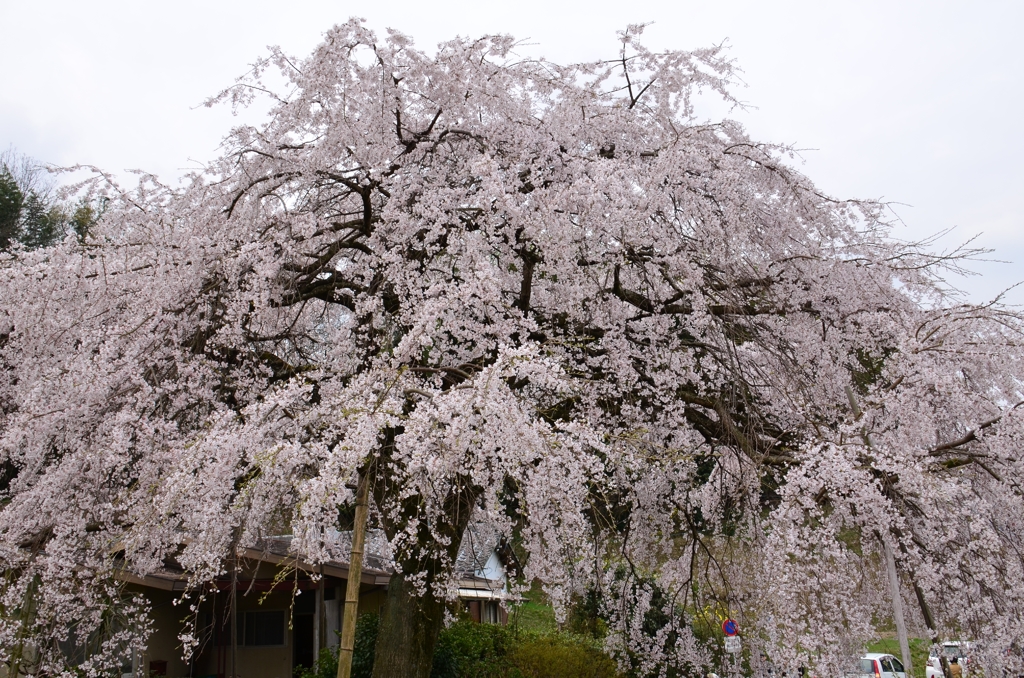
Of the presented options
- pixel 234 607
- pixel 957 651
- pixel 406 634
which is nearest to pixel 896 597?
pixel 957 651

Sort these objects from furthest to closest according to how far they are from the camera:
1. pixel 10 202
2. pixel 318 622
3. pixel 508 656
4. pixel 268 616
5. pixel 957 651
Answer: pixel 10 202 < pixel 268 616 < pixel 318 622 < pixel 508 656 < pixel 957 651

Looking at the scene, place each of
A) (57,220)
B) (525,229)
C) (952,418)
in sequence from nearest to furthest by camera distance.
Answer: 1. (952,418)
2. (525,229)
3. (57,220)

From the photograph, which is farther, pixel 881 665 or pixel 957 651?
pixel 881 665

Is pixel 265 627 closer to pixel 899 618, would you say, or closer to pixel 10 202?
pixel 899 618

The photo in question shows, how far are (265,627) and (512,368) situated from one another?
29.6 feet

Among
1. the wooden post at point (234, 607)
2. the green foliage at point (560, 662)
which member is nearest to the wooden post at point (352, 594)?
the wooden post at point (234, 607)

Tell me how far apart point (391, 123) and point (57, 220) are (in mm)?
16619

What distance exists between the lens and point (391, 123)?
7.30 m

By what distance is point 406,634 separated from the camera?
646 centimetres

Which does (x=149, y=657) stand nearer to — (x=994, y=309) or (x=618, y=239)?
(x=618, y=239)

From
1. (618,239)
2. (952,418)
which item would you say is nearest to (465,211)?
(618,239)

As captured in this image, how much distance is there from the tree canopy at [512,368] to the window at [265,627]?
4.51m

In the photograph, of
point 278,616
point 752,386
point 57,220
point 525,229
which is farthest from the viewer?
point 57,220

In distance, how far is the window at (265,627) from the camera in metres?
11.2
